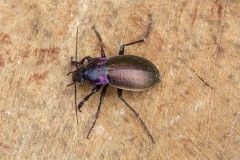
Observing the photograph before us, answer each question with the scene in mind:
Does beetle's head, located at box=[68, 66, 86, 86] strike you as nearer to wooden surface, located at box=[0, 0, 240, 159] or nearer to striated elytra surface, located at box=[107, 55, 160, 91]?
wooden surface, located at box=[0, 0, 240, 159]

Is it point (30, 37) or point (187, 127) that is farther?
point (30, 37)

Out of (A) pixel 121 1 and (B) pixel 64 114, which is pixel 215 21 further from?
(B) pixel 64 114

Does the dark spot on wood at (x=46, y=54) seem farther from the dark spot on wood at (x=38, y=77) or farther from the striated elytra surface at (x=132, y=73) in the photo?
the striated elytra surface at (x=132, y=73)

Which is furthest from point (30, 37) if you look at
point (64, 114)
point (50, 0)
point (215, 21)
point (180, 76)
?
point (215, 21)

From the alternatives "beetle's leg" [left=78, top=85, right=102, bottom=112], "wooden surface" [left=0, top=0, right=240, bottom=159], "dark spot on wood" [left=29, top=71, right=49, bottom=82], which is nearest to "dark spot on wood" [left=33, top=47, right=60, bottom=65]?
"wooden surface" [left=0, top=0, right=240, bottom=159]

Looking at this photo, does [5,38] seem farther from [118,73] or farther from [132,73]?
[132,73]

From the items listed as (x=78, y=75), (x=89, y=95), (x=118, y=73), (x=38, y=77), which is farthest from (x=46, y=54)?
(x=118, y=73)

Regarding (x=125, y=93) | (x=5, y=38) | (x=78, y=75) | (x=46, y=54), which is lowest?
(x=125, y=93)
